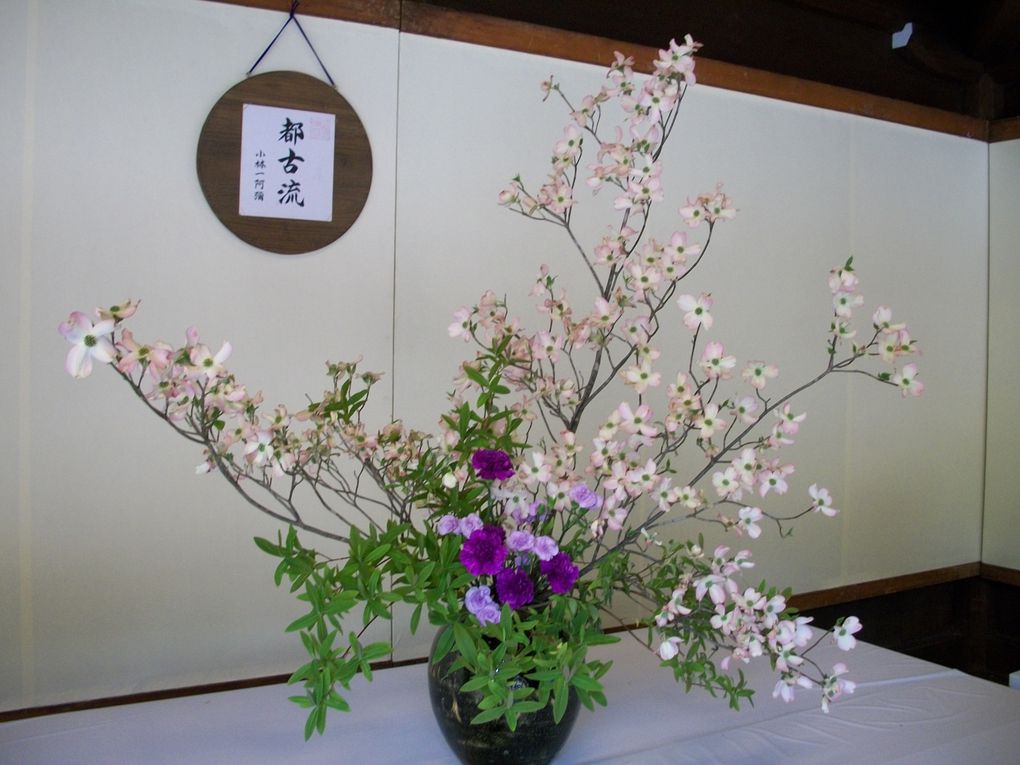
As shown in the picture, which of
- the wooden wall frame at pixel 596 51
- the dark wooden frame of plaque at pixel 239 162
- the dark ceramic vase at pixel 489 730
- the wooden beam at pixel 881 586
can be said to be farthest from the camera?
the wooden beam at pixel 881 586

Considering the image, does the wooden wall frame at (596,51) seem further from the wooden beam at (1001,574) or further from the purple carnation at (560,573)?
the wooden beam at (1001,574)

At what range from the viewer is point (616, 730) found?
1.43 m

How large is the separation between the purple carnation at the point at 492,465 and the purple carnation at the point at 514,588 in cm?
13

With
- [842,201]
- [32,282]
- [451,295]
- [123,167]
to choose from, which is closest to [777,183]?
[842,201]

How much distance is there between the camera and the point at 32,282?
74.5 inches

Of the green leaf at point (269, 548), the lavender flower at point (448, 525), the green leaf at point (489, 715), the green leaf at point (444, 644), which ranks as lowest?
the green leaf at point (489, 715)

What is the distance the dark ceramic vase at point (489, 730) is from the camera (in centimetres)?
121

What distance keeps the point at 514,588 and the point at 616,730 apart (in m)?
0.51

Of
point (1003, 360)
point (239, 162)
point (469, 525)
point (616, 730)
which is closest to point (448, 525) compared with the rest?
point (469, 525)

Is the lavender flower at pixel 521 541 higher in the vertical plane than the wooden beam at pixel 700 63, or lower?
lower

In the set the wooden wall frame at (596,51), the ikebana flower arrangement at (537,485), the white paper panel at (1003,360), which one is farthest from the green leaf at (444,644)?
the white paper panel at (1003,360)

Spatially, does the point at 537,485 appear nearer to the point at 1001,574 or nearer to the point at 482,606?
the point at 482,606

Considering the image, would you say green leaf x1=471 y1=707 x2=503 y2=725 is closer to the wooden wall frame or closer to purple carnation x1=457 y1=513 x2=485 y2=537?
purple carnation x1=457 y1=513 x2=485 y2=537

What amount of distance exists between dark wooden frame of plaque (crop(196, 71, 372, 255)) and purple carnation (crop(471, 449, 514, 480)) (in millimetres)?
1227
